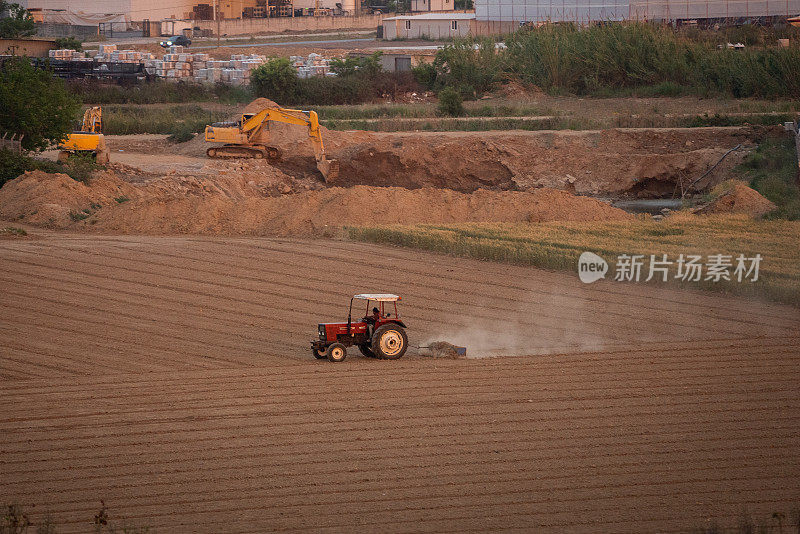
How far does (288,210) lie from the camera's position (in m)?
21.7

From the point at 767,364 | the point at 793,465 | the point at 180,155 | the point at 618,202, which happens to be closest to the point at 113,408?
the point at 793,465

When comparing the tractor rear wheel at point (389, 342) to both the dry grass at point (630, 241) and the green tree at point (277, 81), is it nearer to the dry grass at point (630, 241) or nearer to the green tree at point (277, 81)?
the dry grass at point (630, 241)

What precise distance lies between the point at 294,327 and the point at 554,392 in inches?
166

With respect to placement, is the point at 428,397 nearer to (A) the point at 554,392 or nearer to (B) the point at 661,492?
(A) the point at 554,392

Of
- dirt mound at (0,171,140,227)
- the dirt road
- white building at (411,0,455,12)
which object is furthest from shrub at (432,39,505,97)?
white building at (411,0,455,12)

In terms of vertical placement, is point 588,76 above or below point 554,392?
above

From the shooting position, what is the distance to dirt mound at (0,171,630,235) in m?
20.9

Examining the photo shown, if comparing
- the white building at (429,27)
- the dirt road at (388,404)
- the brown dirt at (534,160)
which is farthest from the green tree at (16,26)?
the dirt road at (388,404)

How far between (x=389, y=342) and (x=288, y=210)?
34.7 feet

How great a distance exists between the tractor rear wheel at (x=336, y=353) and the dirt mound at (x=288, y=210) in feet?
28.5

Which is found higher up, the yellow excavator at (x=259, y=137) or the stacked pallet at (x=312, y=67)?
the stacked pallet at (x=312, y=67)

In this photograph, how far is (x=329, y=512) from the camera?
7387 mm

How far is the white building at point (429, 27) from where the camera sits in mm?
70312

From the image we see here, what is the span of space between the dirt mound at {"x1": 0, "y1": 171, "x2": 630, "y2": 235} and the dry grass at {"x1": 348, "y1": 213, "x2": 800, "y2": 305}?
127 centimetres
